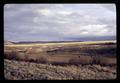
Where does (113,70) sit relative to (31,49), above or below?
below

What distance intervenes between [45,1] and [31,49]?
519 mm

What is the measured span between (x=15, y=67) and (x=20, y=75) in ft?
0.32

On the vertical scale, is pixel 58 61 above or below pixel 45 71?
above

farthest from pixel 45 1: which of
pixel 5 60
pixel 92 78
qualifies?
pixel 92 78

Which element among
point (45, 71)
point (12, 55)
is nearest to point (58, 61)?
point (45, 71)

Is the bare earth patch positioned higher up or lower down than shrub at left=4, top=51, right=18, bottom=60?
lower down

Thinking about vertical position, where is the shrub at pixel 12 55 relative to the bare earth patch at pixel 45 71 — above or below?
above

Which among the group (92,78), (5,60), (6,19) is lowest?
(92,78)

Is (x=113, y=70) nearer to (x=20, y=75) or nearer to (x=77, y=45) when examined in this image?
(x=77, y=45)

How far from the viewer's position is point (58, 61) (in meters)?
3.14

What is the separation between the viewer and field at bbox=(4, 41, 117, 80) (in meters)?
3.13

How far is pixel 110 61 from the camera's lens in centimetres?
315

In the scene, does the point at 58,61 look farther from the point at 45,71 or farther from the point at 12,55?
the point at 12,55

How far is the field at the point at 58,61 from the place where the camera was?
3.13 m
